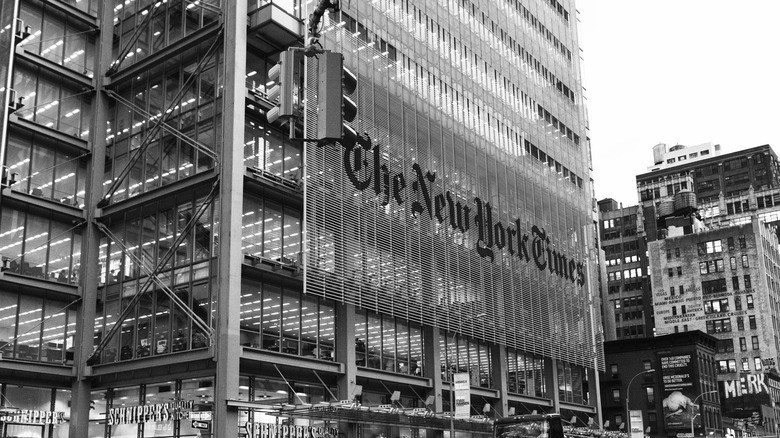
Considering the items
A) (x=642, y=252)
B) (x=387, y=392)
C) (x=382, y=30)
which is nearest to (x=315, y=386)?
(x=387, y=392)

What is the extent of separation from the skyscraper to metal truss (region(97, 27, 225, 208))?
0.17 m

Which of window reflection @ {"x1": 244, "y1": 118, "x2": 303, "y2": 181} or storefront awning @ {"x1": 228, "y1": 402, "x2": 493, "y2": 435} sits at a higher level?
window reflection @ {"x1": 244, "y1": 118, "x2": 303, "y2": 181}

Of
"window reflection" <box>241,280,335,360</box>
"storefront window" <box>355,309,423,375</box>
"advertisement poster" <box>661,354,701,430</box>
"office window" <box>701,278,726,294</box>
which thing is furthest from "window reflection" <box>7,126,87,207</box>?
"office window" <box>701,278,726,294</box>

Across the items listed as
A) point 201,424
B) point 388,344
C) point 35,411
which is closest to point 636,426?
point 388,344

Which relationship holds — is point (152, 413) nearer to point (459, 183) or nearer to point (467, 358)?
point (467, 358)

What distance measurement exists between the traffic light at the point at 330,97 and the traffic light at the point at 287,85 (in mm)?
428

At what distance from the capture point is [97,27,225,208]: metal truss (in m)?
46.5

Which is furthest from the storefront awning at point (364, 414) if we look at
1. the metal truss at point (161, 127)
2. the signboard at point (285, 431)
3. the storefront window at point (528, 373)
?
the metal truss at point (161, 127)

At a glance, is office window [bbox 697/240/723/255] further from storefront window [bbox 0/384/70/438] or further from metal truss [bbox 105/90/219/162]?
storefront window [bbox 0/384/70/438]

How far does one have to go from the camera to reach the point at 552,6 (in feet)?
292

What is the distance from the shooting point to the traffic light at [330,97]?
9445mm

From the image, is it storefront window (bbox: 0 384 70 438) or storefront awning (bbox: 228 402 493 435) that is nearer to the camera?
storefront awning (bbox: 228 402 493 435)

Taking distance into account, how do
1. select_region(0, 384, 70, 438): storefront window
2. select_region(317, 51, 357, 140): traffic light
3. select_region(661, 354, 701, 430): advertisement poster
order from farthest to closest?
1. select_region(661, 354, 701, 430): advertisement poster
2. select_region(0, 384, 70, 438): storefront window
3. select_region(317, 51, 357, 140): traffic light

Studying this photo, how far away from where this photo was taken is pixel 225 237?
42.3 metres
